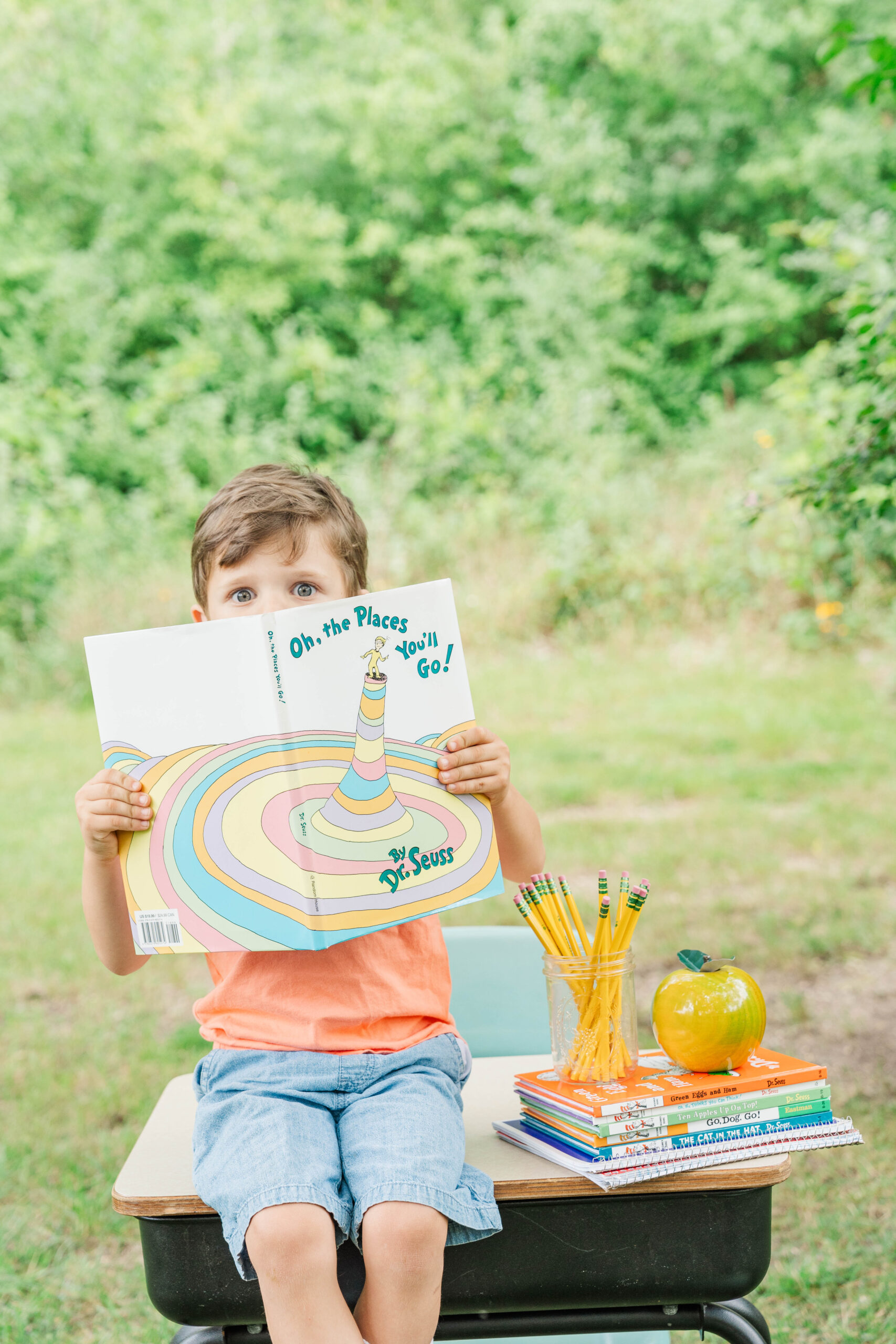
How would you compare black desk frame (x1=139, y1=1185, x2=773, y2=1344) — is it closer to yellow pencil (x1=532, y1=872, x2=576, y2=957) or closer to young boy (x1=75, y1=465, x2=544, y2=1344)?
young boy (x1=75, y1=465, x2=544, y2=1344)

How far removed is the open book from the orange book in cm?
24

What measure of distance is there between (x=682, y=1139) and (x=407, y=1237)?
31 cm

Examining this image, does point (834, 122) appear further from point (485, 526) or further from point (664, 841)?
point (664, 841)

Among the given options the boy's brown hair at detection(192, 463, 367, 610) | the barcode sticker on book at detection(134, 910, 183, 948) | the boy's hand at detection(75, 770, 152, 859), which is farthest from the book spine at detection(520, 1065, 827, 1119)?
the boy's brown hair at detection(192, 463, 367, 610)

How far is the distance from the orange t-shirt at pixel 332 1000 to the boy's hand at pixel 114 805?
22 cm

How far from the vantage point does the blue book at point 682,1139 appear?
124cm

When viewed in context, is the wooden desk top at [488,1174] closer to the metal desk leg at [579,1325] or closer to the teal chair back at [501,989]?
the metal desk leg at [579,1325]

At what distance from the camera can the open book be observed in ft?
4.28

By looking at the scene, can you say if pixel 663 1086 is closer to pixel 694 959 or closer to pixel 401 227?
pixel 694 959

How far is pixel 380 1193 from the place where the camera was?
1207mm

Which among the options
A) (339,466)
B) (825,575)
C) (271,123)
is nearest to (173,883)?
(825,575)

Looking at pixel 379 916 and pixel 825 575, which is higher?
pixel 825 575

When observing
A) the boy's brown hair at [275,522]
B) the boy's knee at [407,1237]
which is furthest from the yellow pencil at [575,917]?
the boy's brown hair at [275,522]

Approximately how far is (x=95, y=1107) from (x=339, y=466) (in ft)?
17.2
